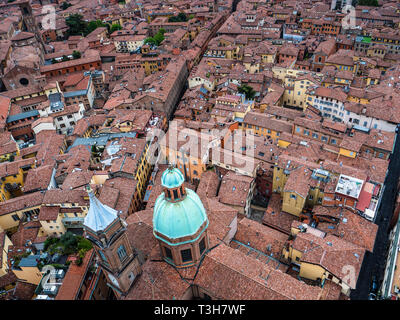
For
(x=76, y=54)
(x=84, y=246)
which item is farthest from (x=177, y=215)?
(x=76, y=54)

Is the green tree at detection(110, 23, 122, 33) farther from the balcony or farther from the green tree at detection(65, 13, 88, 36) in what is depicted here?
the balcony

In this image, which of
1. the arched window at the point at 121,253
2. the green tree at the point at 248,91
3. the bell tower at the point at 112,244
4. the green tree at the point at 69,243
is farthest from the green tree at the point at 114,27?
the arched window at the point at 121,253

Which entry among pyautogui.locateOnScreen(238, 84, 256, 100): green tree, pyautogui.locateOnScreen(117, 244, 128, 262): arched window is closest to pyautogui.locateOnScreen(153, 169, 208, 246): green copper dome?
pyautogui.locateOnScreen(117, 244, 128, 262): arched window

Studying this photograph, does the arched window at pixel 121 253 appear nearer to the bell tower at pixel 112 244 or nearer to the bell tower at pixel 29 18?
the bell tower at pixel 112 244

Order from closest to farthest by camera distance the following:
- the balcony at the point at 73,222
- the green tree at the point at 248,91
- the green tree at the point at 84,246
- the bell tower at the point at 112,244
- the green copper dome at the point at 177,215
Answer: the bell tower at the point at 112,244 → the green copper dome at the point at 177,215 → the green tree at the point at 84,246 → the balcony at the point at 73,222 → the green tree at the point at 248,91

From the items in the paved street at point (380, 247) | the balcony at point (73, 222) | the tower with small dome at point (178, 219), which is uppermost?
the tower with small dome at point (178, 219)

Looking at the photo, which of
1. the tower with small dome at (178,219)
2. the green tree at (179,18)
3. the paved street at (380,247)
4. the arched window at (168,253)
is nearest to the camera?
the tower with small dome at (178,219)

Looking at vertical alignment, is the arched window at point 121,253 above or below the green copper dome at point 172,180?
below

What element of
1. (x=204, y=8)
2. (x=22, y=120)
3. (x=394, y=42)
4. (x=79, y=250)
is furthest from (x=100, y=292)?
(x=204, y=8)

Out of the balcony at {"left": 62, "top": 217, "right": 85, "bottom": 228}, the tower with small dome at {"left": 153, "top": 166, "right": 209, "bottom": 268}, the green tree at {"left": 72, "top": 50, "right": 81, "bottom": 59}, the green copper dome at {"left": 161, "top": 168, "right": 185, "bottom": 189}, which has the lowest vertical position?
the balcony at {"left": 62, "top": 217, "right": 85, "bottom": 228}
